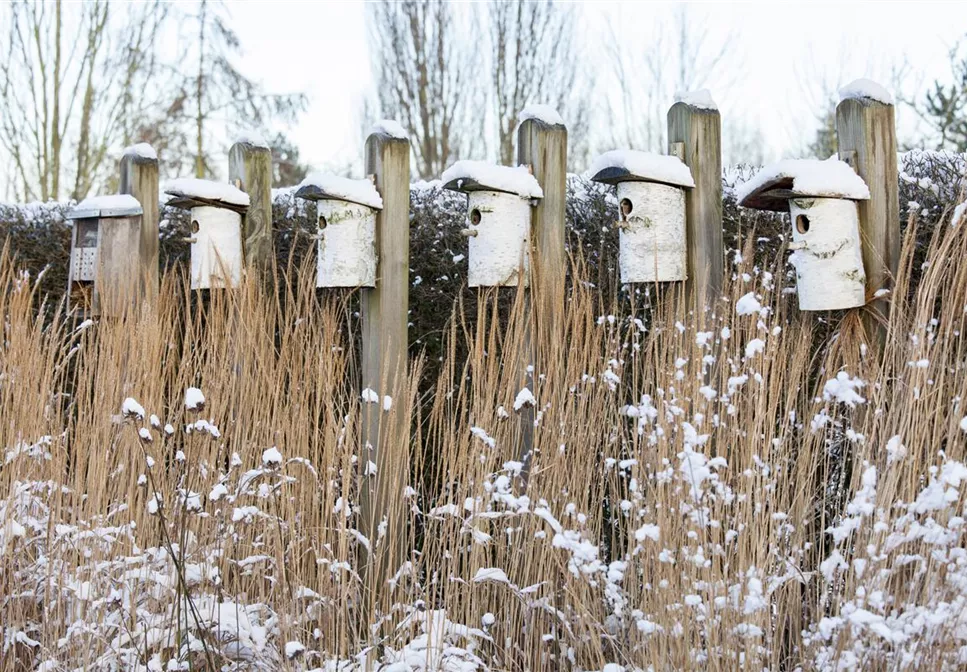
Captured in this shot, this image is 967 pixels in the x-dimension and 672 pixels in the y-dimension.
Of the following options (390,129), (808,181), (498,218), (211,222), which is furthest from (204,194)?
(808,181)

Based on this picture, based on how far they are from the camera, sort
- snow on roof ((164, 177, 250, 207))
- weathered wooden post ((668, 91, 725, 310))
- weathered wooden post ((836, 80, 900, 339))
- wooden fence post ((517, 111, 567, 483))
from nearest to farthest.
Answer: weathered wooden post ((836, 80, 900, 339)) < weathered wooden post ((668, 91, 725, 310)) < wooden fence post ((517, 111, 567, 483)) < snow on roof ((164, 177, 250, 207))

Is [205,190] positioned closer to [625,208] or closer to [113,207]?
[113,207]

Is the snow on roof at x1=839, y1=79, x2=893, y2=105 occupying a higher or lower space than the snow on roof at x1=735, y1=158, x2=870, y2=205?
higher

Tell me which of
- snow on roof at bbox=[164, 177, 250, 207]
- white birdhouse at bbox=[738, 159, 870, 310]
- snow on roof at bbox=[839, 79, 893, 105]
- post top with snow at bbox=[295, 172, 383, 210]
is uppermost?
snow on roof at bbox=[839, 79, 893, 105]

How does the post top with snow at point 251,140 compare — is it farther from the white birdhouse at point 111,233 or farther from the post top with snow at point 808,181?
the post top with snow at point 808,181

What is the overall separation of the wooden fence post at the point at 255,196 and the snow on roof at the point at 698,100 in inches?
60.7

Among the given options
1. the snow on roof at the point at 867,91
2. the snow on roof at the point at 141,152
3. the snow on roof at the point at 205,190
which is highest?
the snow on roof at the point at 141,152

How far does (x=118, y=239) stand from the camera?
3686 mm

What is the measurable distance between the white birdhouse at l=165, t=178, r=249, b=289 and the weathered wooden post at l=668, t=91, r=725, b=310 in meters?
1.57

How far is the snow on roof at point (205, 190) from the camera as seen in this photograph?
3342 millimetres

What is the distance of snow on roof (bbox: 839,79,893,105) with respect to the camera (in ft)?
8.72

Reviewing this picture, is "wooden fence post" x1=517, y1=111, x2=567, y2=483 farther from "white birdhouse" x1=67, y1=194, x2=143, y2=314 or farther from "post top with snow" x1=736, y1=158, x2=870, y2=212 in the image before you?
"white birdhouse" x1=67, y1=194, x2=143, y2=314

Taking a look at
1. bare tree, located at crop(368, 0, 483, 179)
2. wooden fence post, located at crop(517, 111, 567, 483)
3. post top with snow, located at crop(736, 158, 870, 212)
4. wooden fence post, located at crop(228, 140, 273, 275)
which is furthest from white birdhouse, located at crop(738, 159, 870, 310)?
bare tree, located at crop(368, 0, 483, 179)

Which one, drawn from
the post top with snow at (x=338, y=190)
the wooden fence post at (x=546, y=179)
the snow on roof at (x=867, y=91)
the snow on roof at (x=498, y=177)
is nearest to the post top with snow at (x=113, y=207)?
the post top with snow at (x=338, y=190)
